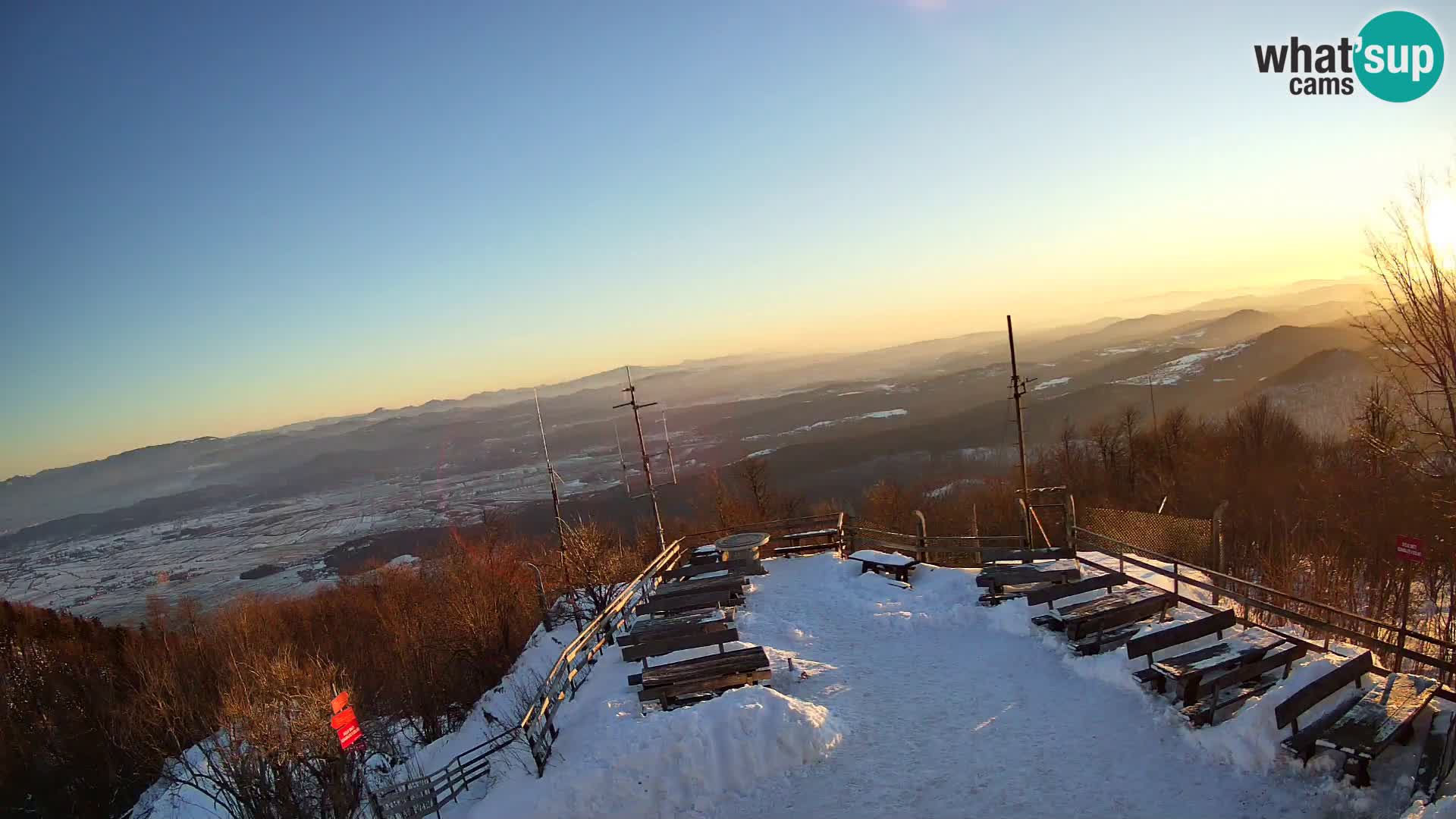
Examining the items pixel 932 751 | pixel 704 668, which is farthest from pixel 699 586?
pixel 932 751

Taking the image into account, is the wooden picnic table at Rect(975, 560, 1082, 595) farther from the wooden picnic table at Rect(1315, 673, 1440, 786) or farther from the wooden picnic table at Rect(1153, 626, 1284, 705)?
the wooden picnic table at Rect(1315, 673, 1440, 786)

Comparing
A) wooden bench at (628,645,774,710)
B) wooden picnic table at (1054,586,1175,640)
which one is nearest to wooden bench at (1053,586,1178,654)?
wooden picnic table at (1054,586,1175,640)

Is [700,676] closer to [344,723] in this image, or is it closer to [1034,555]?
[344,723]

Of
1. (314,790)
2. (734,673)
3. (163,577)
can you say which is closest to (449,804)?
(314,790)

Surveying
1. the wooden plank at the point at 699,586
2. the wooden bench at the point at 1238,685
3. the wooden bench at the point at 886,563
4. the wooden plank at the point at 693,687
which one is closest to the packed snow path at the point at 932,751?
the wooden bench at the point at 1238,685

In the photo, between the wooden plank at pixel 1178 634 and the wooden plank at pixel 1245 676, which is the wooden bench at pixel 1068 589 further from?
the wooden plank at pixel 1245 676
